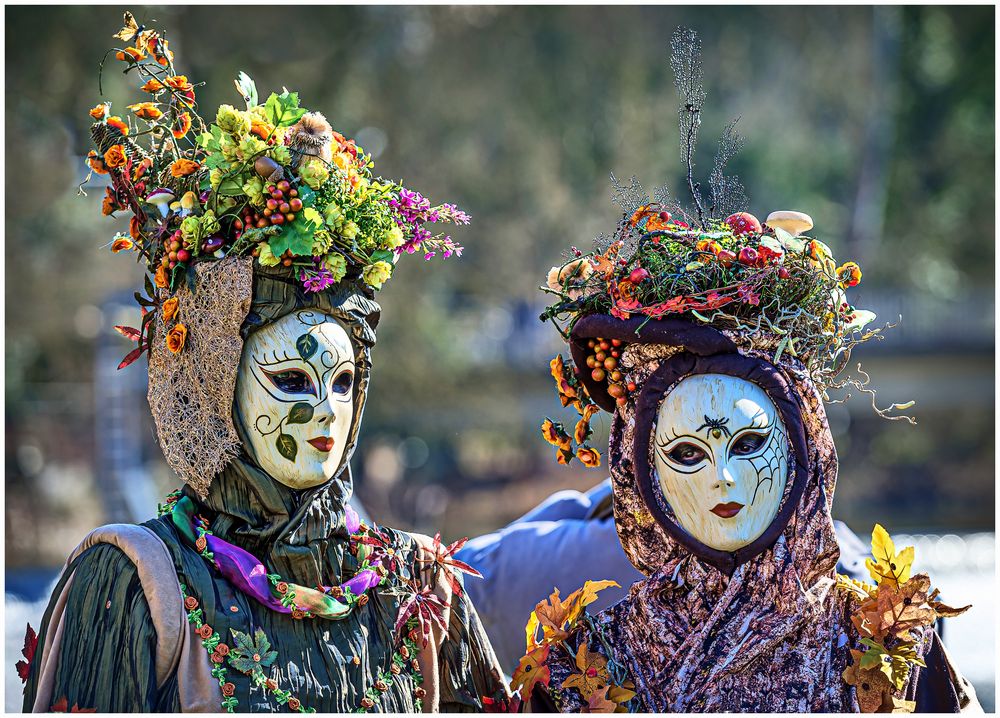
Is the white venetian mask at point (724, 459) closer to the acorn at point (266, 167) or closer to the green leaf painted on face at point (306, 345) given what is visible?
the green leaf painted on face at point (306, 345)

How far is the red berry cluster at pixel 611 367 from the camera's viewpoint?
341 centimetres

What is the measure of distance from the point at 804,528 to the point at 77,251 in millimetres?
11435

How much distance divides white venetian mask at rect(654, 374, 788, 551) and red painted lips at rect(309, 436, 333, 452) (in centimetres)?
85

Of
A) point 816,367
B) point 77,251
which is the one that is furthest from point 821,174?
point 816,367

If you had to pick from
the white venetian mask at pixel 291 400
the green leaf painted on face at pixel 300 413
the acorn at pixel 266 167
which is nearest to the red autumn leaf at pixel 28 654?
the white venetian mask at pixel 291 400

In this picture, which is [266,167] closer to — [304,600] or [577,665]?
[304,600]

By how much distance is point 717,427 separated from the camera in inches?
127

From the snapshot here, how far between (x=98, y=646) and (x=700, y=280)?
170 centimetres

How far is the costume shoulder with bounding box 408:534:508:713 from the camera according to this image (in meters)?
3.37

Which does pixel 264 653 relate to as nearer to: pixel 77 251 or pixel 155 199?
pixel 155 199

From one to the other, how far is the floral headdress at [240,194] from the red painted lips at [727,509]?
982 millimetres

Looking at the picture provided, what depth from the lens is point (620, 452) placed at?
3.43m

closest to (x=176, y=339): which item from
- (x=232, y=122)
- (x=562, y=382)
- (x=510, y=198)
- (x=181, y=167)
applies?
(x=181, y=167)

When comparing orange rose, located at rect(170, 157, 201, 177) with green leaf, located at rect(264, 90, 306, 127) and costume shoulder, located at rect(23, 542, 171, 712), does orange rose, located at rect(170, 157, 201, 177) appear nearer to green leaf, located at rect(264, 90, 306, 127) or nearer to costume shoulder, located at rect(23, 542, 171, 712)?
green leaf, located at rect(264, 90, 306, 127)
